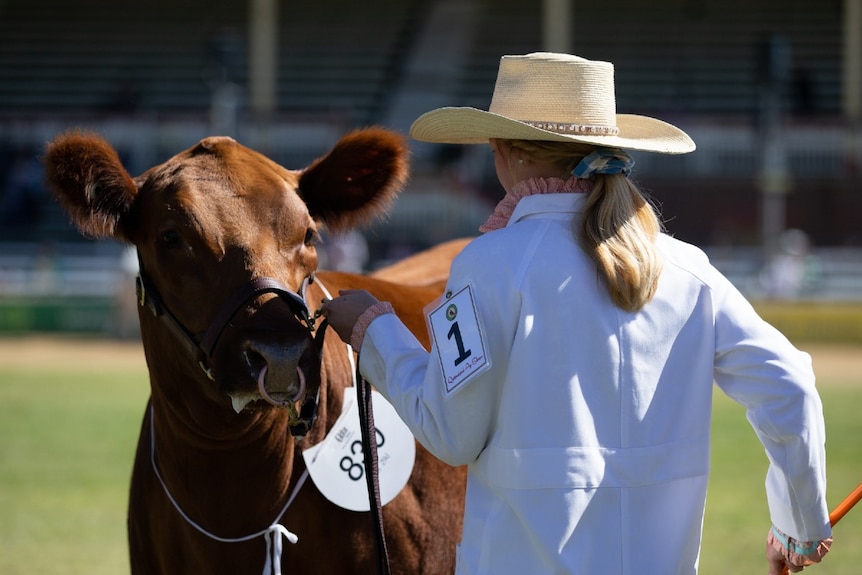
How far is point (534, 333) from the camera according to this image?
240 centimetres

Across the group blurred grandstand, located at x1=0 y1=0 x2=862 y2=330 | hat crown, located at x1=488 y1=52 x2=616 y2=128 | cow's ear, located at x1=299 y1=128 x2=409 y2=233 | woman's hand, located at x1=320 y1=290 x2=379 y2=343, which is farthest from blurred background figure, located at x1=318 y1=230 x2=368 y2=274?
hat crown, located at x1=488 y1=52 x2=616 y2=128

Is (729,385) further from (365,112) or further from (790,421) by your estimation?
(365,112)

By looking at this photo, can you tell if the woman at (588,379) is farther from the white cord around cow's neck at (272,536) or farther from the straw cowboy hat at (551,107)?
the white cord around cow's neck at (272,536)

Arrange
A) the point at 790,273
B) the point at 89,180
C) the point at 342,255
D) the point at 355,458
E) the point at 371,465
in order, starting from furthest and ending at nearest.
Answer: the point at 790,273
the point at 342,255
the point at 355,458
the point at 89,180
the point at 371,465

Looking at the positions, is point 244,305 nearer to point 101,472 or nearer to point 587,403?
point 587,403

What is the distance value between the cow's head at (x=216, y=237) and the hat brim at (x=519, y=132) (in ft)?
1.58

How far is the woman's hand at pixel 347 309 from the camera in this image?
2.66m

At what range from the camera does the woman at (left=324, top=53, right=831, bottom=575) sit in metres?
2.40

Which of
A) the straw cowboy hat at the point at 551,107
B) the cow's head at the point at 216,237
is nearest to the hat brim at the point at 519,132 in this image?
the straw cowboy hat at the point at 551,107

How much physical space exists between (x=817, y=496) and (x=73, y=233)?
79.8 feet

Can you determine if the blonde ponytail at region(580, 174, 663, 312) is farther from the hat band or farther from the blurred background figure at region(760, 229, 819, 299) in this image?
the blurred background figure at region(760, 229, 819, 299)

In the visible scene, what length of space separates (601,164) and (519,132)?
188 mm

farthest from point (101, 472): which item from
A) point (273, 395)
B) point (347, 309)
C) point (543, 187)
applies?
point (543, 187)

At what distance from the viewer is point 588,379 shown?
2418 mm
